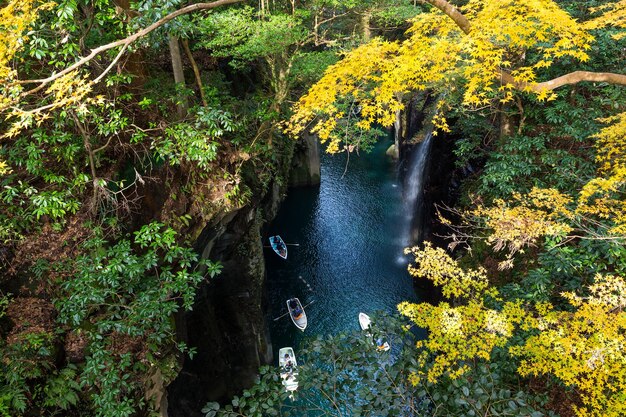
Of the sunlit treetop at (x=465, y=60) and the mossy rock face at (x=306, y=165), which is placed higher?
the sunlit treetop at (x=465, y=60)

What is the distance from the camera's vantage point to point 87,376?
7137 mm

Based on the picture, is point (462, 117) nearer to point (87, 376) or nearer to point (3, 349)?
point (87, 376)

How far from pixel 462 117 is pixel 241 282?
485 inches

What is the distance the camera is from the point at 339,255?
2302cm

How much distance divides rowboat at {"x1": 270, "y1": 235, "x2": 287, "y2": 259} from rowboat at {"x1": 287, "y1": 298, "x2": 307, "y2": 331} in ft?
13.7

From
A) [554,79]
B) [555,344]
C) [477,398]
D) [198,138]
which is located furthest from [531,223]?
[198,138]

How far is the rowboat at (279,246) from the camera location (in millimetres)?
22420

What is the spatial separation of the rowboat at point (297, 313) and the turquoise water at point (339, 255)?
415 mm

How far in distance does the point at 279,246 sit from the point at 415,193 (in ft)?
33.4

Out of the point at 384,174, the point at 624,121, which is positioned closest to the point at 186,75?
the point at 624,121

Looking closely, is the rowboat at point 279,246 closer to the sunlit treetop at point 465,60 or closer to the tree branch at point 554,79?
the sunlit treetop at point 465,60

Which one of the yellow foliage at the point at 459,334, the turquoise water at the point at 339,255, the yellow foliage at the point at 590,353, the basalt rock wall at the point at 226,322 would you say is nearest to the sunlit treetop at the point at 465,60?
the yellow foliage at the point at 590,353

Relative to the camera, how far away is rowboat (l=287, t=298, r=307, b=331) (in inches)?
707

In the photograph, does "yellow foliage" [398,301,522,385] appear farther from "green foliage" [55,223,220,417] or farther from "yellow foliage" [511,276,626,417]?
"green foliage" [55,223,220,417]
